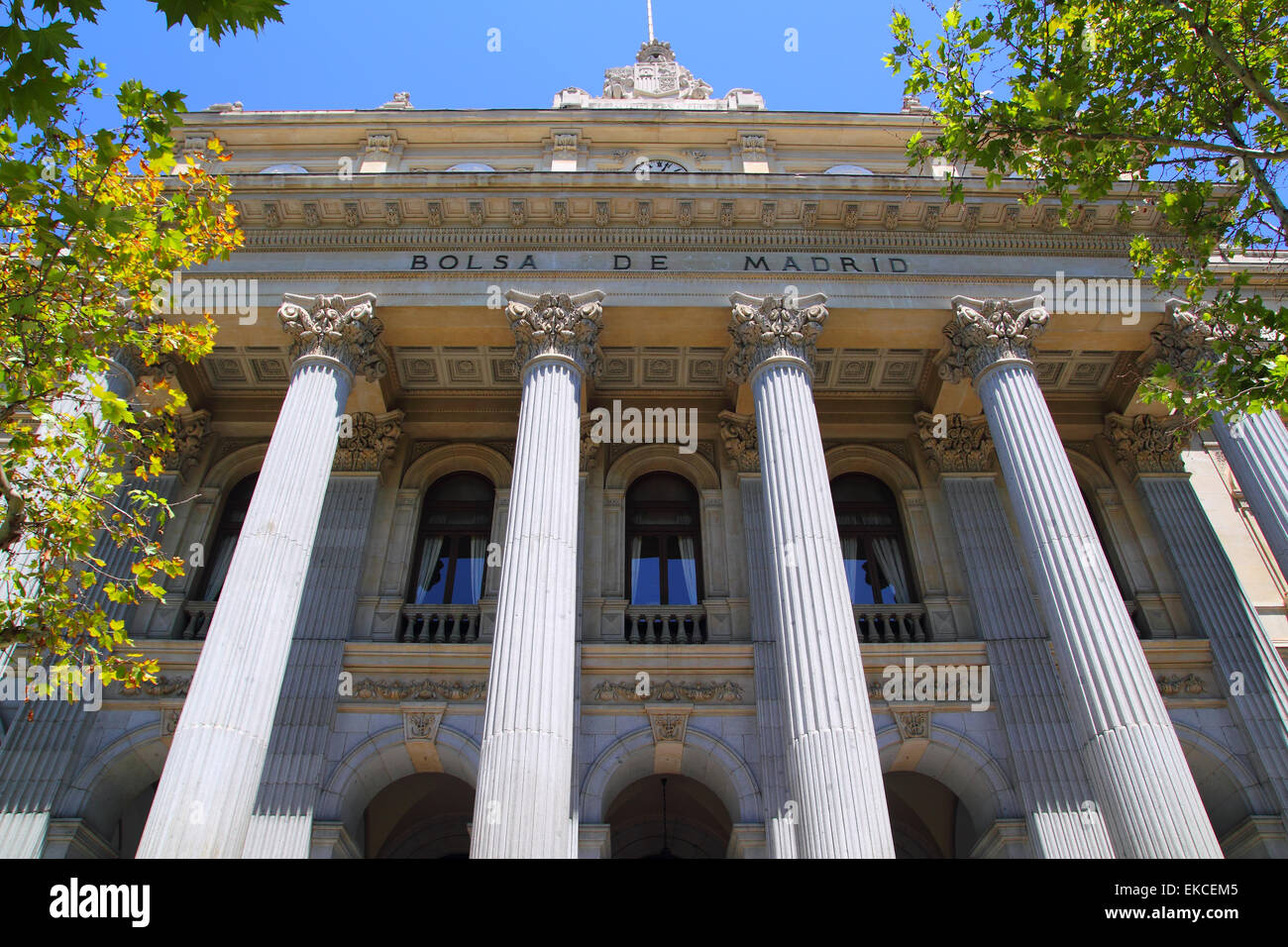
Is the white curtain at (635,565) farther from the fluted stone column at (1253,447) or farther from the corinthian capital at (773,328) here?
the fluted stone column at (1253,447)

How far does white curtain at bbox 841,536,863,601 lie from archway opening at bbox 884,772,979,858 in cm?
341

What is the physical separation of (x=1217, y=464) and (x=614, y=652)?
12.9 metres

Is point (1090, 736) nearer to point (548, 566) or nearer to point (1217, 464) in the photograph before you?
point (548, 566)

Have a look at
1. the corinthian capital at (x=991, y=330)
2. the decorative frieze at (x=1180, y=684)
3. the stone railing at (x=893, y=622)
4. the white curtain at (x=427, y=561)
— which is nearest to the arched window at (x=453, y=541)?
the white curtain at (x=427, y=561)

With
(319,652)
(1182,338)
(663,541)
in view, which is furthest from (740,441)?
(319,652)

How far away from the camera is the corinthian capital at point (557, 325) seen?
47.1ft

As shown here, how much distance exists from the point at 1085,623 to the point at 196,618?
13801 mm

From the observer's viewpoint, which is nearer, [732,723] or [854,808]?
[854,808]

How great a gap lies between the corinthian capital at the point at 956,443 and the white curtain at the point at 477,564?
8.70 metres

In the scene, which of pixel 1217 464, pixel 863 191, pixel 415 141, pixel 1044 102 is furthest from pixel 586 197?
pixel 1217 464

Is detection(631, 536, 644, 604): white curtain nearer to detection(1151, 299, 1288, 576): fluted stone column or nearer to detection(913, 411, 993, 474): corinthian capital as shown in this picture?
detection(913, 411, 993, 474): corinthian capital

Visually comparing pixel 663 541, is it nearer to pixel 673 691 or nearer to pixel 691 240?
pixel 673 691

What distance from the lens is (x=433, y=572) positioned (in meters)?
16.7

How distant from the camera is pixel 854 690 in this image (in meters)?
10.8
